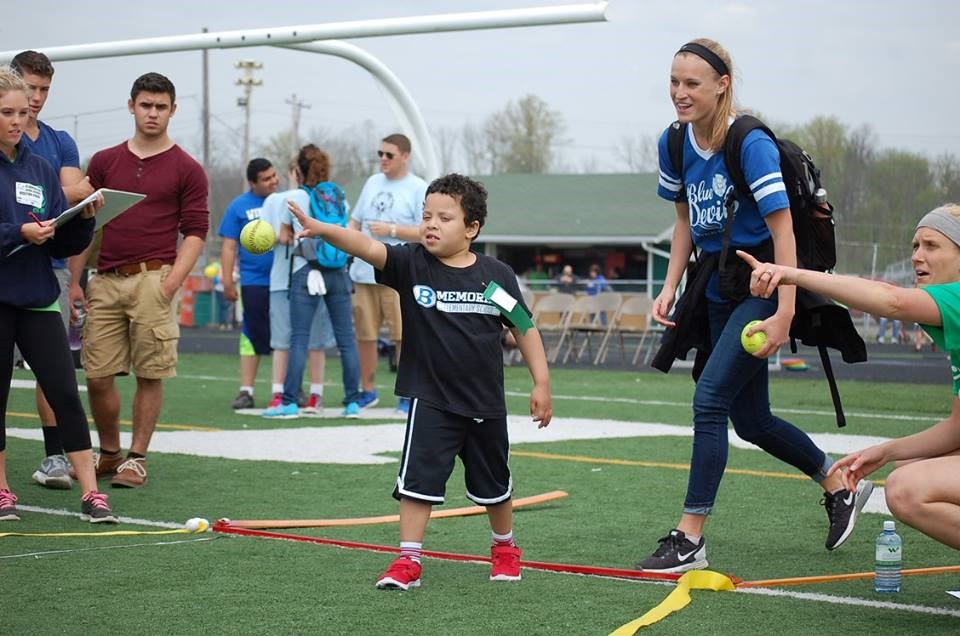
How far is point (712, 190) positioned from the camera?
535 centimetres

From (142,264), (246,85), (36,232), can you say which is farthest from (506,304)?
(246,85)

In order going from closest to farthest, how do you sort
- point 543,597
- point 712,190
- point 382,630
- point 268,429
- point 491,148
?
point 382,630 → point 543,597 → point 712,190 → point 268,429 → point 491,148

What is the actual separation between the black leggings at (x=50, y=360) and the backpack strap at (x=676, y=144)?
2.98 metres

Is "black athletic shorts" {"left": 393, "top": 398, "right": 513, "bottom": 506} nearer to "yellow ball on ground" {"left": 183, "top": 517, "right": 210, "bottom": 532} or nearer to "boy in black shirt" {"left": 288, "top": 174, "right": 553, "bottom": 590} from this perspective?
"boy in black shirt" {"left": 288, "top": 174, "right": 553, "bottom": 590}

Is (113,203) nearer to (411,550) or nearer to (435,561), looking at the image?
(435,561)

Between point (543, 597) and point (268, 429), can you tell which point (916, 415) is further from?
point (543, 597)

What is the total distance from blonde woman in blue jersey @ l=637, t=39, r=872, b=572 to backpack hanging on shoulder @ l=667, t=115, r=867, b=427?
5 centimetres

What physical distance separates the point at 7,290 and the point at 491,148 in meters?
71.2

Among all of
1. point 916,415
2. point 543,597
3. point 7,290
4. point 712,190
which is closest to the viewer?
point 543,597

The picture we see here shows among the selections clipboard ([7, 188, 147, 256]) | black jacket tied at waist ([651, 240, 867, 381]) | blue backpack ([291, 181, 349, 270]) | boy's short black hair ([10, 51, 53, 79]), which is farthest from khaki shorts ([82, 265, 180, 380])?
blue backpack ([291, 181, 349, 270])

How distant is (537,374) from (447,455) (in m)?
0.48

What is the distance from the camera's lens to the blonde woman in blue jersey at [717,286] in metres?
5.11

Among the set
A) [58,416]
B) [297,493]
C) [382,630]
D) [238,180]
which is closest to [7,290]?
[58,416]

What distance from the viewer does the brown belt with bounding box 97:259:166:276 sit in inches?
290
